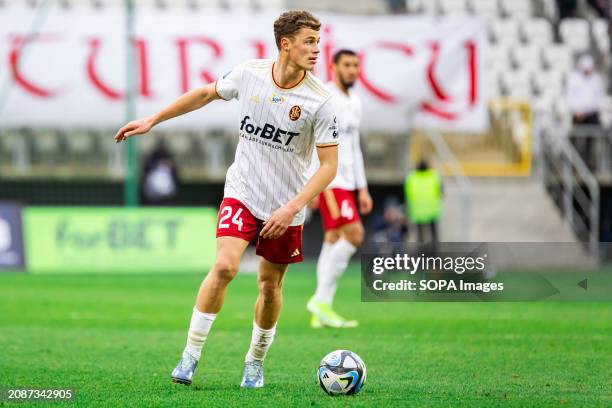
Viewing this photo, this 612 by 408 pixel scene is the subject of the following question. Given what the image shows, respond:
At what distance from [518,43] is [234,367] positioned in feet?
64.7

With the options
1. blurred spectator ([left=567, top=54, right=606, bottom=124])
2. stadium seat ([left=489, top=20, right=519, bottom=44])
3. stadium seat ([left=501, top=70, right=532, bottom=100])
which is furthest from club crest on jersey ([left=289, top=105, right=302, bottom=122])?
stadium seat ([left=489, top=20, right=519, bottom=44])

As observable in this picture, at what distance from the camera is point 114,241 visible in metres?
21.2

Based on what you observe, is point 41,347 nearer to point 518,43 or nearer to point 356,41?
point 356,41

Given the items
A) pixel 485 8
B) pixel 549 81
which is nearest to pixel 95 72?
pixel 485 8

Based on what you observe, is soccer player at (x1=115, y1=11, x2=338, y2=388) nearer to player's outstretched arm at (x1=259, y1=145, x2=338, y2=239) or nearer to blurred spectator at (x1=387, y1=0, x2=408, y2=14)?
player's outstretched arm at (x1=259, y1=145, x2=338, y2=239)

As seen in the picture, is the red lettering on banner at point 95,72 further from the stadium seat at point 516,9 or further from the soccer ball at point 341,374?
the soccer ball at point 341,374

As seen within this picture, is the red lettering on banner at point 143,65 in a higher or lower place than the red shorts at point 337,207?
higher

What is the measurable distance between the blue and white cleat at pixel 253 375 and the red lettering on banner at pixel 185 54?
658 inches

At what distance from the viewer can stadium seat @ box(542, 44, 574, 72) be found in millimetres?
27031

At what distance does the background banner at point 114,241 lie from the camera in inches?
826

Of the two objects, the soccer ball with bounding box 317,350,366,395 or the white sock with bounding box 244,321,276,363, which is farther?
the white sock with bounding box 244,321,276,363

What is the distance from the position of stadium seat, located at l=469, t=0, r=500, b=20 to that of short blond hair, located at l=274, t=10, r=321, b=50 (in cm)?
2062

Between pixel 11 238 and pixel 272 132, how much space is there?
570 inches

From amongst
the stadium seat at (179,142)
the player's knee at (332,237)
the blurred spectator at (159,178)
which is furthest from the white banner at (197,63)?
the player's knee at (332,237)
